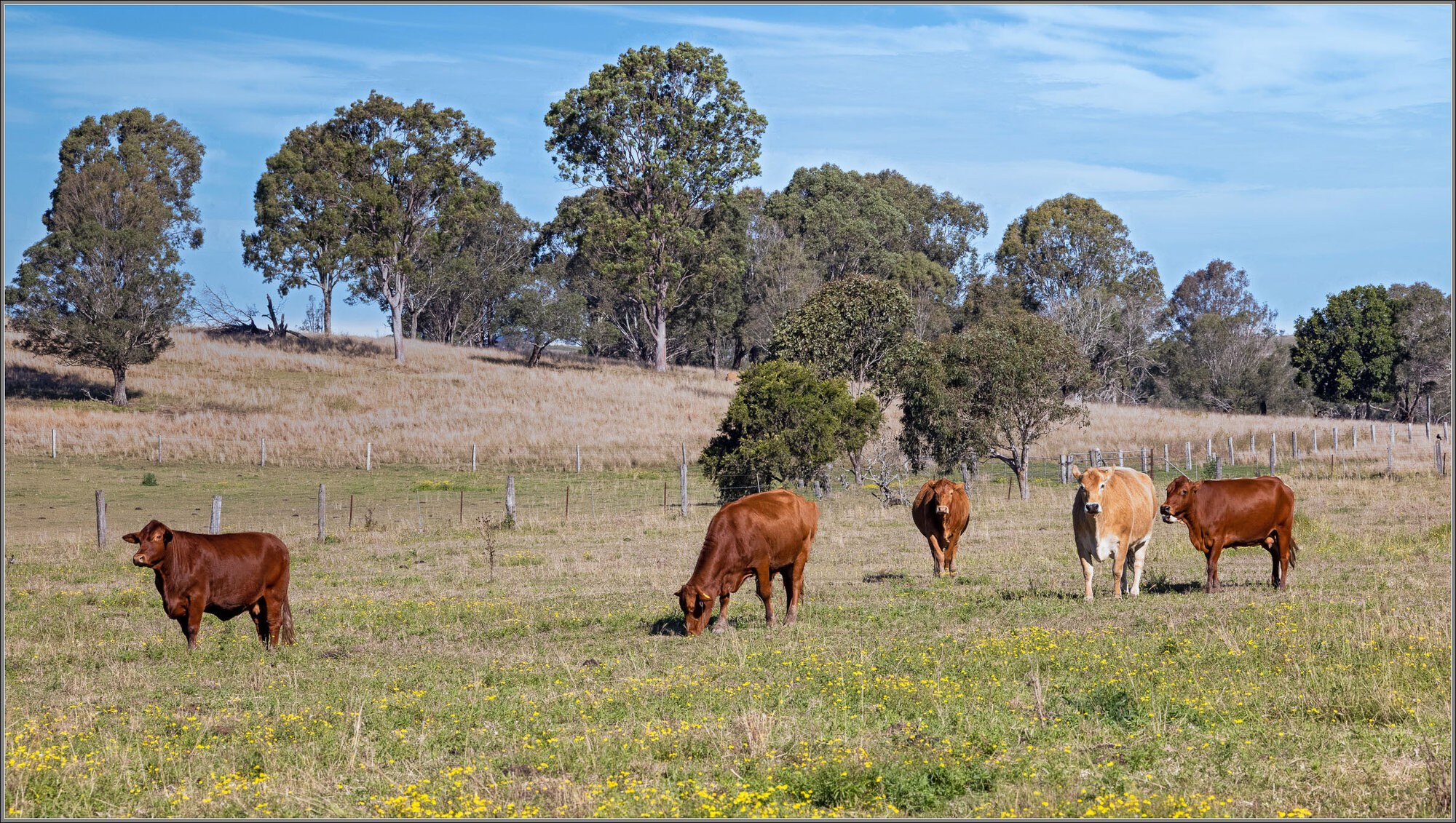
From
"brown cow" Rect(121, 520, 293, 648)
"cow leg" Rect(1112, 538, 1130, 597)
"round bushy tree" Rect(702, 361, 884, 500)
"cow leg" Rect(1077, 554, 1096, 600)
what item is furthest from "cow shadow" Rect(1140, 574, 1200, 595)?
"round bushy tree" Rect(702, 361, 884, 500)

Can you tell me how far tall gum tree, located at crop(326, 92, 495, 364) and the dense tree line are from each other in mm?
161

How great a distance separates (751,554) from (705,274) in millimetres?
58633

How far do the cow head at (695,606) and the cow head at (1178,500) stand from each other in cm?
607

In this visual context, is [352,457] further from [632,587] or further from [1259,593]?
[1259,593]

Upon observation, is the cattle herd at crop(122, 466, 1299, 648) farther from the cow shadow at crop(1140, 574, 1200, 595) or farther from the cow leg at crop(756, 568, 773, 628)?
the cow shadow at crop(1140, 574, 1200, 595)

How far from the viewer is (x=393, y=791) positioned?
7402 mm

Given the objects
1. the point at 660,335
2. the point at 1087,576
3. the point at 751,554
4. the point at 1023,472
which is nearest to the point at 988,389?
the point at 1023,472

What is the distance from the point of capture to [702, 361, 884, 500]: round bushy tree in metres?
31.7

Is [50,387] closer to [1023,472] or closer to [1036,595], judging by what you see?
[1023,472]

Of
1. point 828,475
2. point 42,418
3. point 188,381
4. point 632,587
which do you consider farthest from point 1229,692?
point 188,381

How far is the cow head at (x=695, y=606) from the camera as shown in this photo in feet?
42.6

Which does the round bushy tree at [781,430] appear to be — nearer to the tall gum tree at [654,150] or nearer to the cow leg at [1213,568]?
the cow leg at [1213,568]

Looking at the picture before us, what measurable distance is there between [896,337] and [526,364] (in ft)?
134

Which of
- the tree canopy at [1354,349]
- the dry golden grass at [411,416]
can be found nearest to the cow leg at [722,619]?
the dry golden grass at [411,416]
